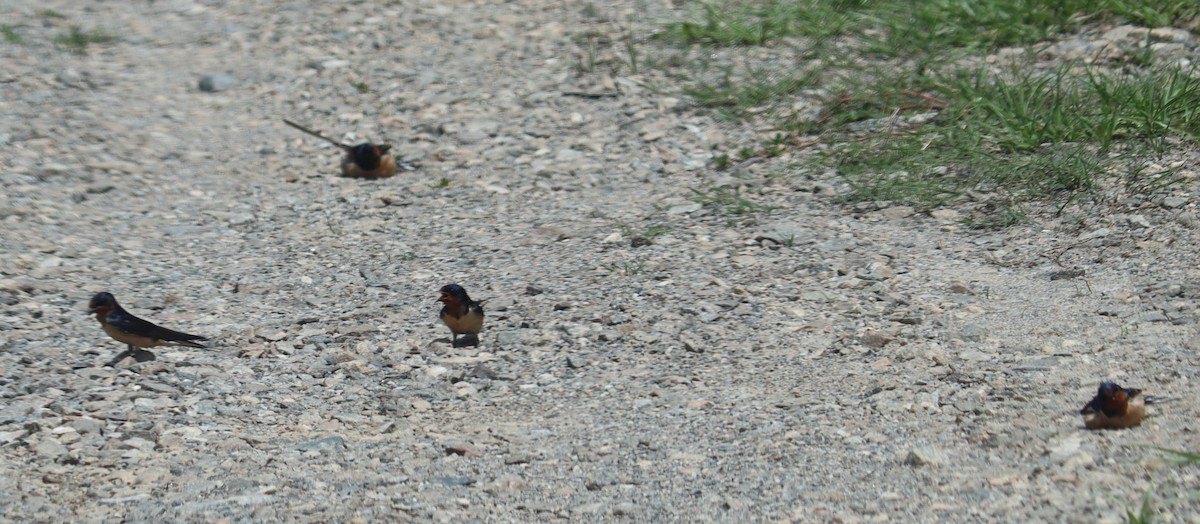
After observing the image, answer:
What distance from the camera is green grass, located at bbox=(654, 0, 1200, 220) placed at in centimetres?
554

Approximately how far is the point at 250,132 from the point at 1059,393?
4.73m

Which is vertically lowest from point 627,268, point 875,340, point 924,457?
point 627,268

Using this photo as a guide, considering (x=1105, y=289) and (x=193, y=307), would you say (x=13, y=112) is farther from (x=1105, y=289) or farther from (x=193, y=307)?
(x=1105, y=289)

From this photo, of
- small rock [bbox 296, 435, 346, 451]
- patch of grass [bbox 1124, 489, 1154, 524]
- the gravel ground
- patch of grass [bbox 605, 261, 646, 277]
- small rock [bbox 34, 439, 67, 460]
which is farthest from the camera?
patch of grass [bbox 605, 261, 646, 277]

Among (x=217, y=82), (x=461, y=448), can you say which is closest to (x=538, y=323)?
(x=461, y=448)

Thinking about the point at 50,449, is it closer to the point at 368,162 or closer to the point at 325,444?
the point at 325,444

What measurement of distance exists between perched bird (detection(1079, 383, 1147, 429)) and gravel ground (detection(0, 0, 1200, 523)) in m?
0.06

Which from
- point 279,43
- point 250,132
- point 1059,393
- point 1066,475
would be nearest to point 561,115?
point 250,132

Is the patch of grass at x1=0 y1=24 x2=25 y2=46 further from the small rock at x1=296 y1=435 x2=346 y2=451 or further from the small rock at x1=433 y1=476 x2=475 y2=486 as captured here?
the small rock at x1=433 y1=476 x2=475 y2=486

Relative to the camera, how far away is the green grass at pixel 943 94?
218 inches

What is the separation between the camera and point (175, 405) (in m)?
4.15

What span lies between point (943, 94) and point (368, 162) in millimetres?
2902

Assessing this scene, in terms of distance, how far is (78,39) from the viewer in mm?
8172

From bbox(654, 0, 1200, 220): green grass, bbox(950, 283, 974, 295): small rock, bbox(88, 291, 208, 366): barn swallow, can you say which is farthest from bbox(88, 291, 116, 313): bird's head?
bbox(950, 283, 974, 295): small rock
